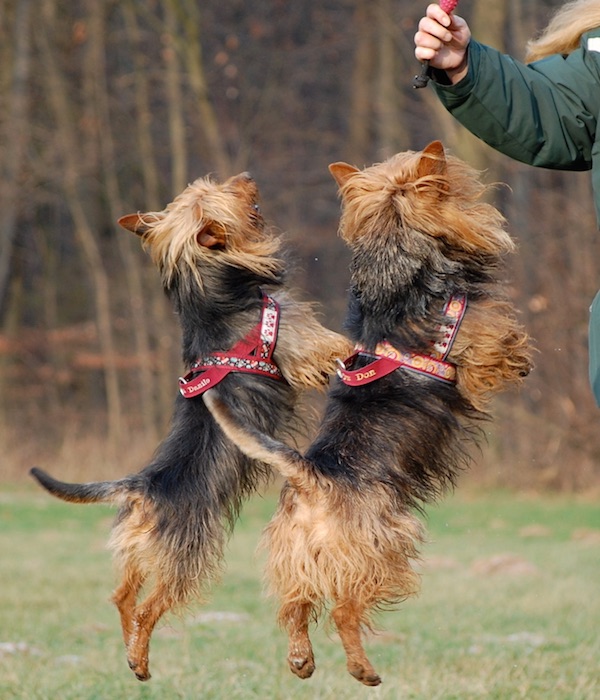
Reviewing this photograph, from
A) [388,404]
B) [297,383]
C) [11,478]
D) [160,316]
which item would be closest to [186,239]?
[297,383]

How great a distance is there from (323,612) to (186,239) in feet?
5.22

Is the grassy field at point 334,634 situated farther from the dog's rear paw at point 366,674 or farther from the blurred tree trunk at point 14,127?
the blurred tree trunk at point 14,127

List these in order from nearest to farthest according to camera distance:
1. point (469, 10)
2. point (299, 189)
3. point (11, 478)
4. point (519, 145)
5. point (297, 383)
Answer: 1. point (519, 145)
2. point (297, 383)
3. point (11, 478)
4. point (469, 10)
5. point (299, 189)

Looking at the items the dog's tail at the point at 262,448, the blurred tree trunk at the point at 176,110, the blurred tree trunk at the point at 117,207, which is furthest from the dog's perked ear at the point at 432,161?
the blurred tree trunk at the point at 117,207

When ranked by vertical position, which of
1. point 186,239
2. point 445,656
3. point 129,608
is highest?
point 186,239

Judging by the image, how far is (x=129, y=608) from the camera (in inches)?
175

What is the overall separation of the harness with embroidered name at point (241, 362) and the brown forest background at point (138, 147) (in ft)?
54.6

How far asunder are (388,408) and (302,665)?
98cm

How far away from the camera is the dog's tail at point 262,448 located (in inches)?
161

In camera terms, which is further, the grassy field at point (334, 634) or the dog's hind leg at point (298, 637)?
the grassy field at point (334, 634)

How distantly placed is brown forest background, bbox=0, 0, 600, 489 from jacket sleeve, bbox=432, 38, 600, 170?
17052 millimetres

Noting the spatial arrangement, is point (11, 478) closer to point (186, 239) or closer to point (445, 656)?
point (445, 656)

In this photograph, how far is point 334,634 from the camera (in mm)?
7586

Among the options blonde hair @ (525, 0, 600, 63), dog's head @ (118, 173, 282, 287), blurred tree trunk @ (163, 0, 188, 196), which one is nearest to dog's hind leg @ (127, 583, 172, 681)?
dog's head @ (118, 173, 282, 287)
